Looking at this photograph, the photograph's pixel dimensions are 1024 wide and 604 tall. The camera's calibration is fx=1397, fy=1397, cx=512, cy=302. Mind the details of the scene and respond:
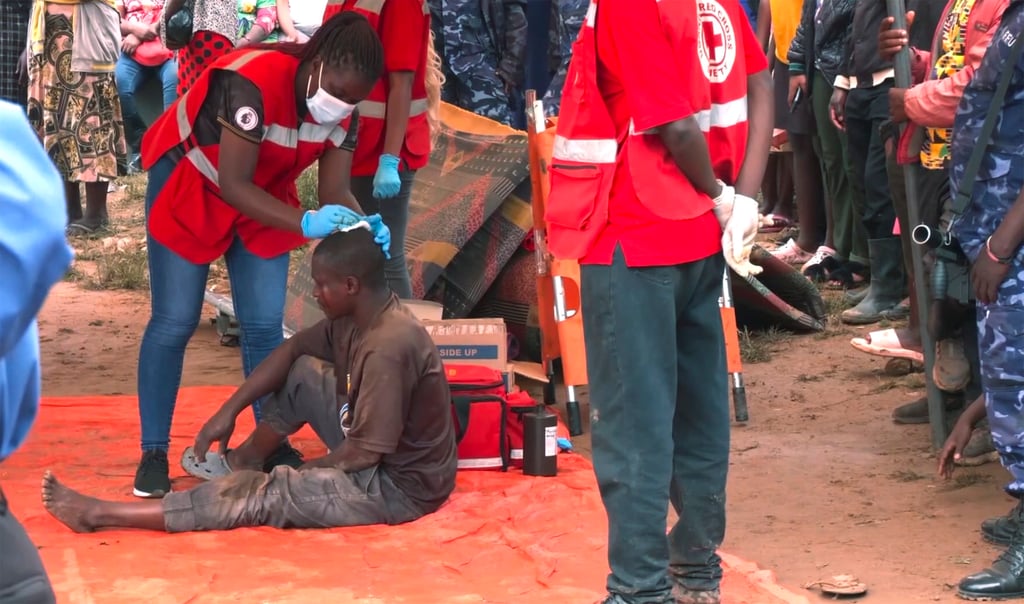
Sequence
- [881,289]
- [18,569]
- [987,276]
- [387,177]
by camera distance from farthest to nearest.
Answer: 1. [881,289]
2. [387,177]
3. [987,276]
4. [18,569]

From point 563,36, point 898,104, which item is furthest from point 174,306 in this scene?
point 563,36

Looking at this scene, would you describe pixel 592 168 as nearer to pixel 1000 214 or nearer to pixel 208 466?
pixel 1000 214

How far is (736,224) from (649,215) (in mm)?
199

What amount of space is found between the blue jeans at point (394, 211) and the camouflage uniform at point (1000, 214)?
2215mm

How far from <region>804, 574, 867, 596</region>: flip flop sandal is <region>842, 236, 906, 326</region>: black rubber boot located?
343 cm

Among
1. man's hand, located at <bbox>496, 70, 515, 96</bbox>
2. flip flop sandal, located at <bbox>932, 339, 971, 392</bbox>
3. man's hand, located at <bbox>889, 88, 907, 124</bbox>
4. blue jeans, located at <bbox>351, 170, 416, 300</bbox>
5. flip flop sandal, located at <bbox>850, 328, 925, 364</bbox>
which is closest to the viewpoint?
man's hand, located at <bbox>889, 88, 907, 124</bbox>

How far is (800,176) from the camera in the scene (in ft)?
28.3

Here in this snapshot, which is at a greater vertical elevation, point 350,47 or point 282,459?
point 350,47

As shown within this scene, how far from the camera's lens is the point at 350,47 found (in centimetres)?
431

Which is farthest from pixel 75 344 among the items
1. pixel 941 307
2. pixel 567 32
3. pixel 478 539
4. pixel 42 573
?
pixel 42 573

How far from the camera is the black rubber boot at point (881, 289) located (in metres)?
7.18

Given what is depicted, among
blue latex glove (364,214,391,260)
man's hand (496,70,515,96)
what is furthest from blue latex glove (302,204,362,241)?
man's hand (496,70,515,96)

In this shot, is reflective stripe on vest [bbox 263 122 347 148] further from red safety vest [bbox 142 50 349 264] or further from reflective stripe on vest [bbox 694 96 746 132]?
reflective stripe on vest [bbox 694 96 746 132]

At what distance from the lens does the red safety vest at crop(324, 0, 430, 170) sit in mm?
5242
